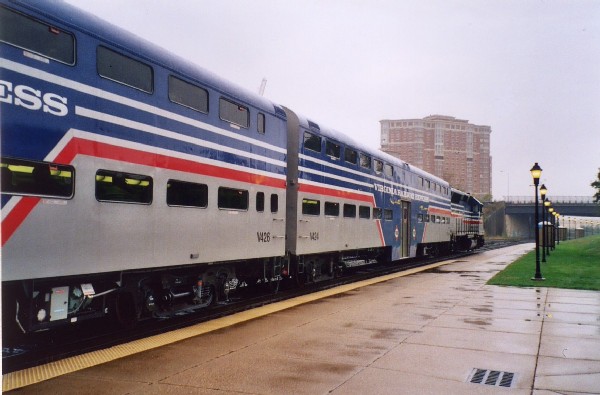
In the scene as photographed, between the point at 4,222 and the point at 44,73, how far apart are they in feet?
6.47

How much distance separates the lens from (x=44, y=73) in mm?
6949

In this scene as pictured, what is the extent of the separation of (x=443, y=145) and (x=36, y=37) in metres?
159

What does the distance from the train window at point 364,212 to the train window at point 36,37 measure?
41.2 ft

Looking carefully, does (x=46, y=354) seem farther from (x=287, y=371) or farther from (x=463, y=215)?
(x=463, y=215)

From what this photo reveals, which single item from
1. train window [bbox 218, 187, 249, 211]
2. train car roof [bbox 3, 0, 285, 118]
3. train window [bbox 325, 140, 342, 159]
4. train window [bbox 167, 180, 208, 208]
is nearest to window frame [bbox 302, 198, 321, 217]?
train window [bbox 325, 140, 342, 159]

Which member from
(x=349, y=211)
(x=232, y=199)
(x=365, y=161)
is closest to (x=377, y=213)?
(x=365, y=161)

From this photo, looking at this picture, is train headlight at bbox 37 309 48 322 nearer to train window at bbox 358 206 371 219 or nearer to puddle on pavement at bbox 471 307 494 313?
puddle on pavement at bbox 471 307 494 313

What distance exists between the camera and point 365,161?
19453 millimetres

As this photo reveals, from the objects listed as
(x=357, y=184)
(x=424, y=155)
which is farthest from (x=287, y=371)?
(x=424, y=155)

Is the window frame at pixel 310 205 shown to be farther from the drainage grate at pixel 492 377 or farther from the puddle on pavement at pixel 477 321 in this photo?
the drainage grate at pixel 492 377

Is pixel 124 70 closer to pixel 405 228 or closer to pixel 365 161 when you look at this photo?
pixel 365 161

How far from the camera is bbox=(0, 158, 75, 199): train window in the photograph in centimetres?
642

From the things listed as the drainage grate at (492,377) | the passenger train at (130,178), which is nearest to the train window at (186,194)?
the passenger train at (130,178)

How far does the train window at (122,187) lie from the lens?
25.7 ft
